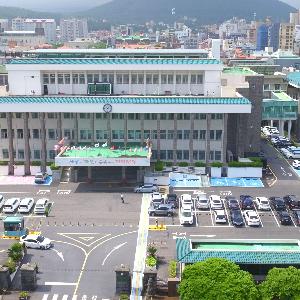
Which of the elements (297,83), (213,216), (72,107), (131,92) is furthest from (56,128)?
(297,83)

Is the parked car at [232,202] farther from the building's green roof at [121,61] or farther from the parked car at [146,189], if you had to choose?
the building's green roof at [121,61]

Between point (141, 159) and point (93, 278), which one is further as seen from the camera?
point (141, 159)

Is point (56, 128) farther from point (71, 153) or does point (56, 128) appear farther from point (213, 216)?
point (213, 216)

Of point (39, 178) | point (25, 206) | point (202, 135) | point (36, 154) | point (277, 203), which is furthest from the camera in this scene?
point (36, 154)

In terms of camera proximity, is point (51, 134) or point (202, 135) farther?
point (51, 134)

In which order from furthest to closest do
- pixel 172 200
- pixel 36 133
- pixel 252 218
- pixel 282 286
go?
pixel 36 133, pixel 172 200, pixel 252 218, pixel 282 286

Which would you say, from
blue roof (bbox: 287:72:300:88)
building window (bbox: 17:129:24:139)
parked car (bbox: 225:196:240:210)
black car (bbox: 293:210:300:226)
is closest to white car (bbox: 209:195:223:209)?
parked car (bbox: 225:196:240:210)

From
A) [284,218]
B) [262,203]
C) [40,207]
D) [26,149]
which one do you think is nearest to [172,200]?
[262,203]

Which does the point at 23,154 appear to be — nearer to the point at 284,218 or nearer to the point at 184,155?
the point at 184,155
